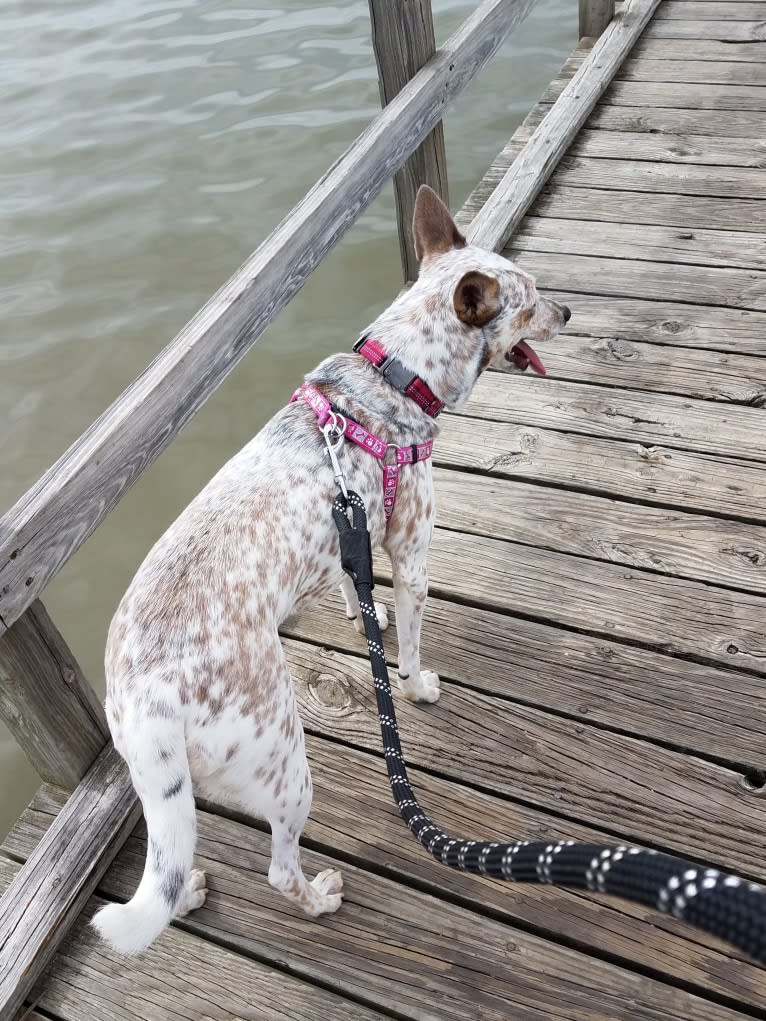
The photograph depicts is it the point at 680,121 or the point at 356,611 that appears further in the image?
the point at 680,121

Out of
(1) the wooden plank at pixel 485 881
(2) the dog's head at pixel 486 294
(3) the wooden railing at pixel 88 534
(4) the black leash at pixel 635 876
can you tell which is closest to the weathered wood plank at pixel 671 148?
(3) the wooden railing at pixel 88 534

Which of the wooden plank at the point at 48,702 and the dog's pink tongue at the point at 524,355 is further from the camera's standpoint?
the dog's pink tongue at the point at 524,355

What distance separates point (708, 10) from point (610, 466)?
424cm

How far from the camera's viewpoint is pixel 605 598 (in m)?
2.71

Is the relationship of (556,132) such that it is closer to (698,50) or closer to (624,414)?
(698,50)

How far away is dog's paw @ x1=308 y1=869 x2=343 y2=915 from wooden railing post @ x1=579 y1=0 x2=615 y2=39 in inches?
207

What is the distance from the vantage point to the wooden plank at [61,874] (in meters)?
2.09

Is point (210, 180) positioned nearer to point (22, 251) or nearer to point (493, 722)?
point (22, 251)

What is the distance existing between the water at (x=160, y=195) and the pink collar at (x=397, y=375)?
6.84ft

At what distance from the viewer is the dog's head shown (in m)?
2.18

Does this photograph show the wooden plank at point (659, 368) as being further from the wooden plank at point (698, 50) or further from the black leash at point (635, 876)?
the wooden plank at point (698, 50)

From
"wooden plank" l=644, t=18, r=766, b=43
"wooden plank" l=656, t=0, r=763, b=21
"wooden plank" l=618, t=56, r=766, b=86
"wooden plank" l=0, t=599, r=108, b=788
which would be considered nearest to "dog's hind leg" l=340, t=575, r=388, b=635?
"wooden plank" l=0, t=599, r=108, b=788

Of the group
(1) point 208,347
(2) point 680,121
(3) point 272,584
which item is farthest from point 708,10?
(3) point 272,584

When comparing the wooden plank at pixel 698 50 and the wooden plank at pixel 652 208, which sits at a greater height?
the wooden plank at pixel 698 50
